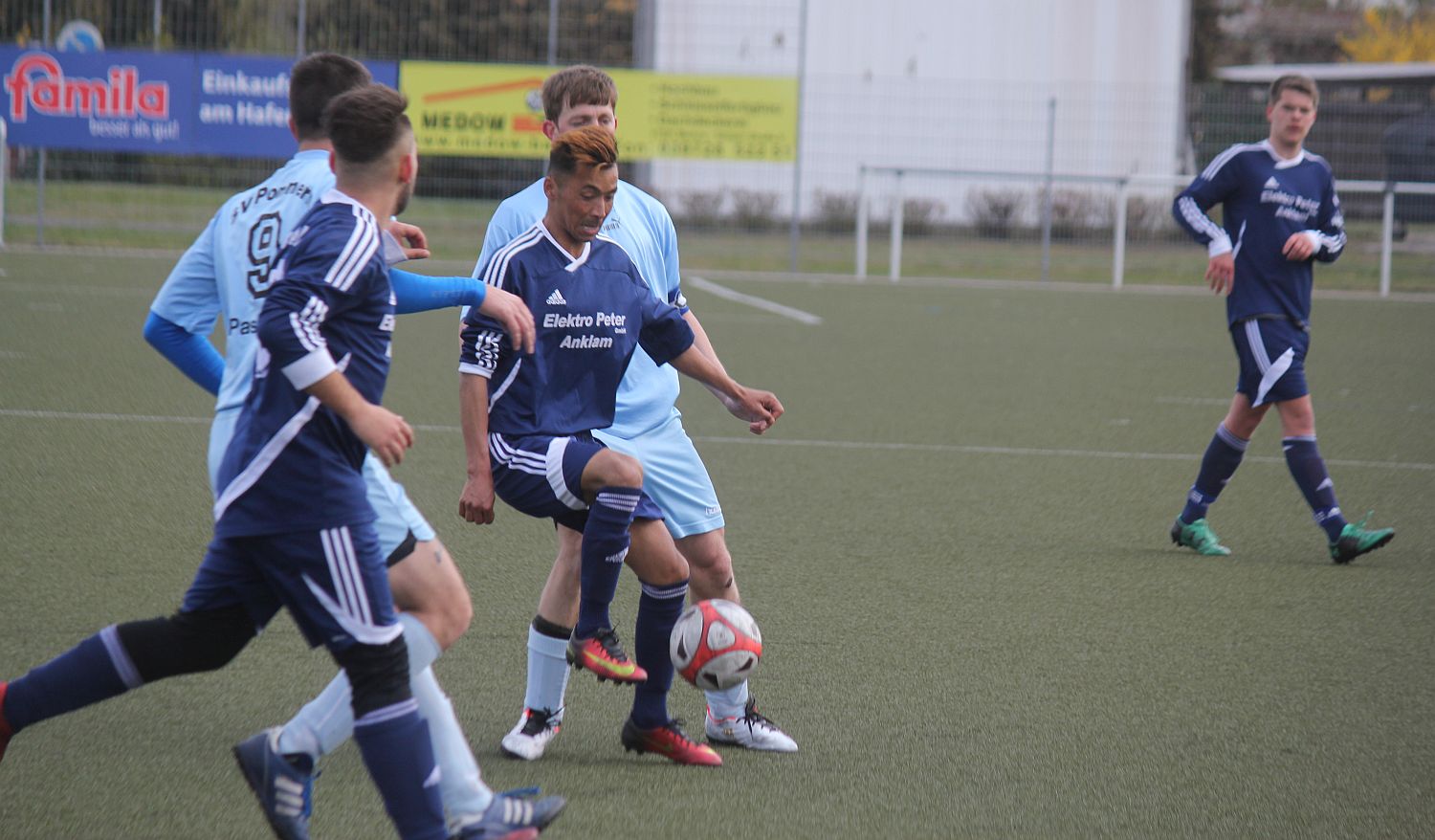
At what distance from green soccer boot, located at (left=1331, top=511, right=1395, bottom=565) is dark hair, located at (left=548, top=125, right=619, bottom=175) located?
408 cm

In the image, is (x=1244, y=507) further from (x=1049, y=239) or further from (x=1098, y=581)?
(x=1049, y=239)

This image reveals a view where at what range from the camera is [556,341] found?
3.93 metres

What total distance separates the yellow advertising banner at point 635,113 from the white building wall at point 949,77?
169 centimetres

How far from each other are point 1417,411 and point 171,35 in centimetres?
1784

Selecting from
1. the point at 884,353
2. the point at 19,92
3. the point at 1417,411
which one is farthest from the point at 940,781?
the point at 19,92

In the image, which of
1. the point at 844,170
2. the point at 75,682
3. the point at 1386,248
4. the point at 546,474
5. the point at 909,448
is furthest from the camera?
the point at 844,170

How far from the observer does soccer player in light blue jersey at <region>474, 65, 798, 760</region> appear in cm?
414

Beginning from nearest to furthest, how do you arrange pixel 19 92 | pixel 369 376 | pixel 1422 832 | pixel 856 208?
pixel 369 376, pixel 1422 832, pixel 19 92, pixel 856 208

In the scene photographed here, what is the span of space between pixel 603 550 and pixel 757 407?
611 mm

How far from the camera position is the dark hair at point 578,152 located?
12.5 ft

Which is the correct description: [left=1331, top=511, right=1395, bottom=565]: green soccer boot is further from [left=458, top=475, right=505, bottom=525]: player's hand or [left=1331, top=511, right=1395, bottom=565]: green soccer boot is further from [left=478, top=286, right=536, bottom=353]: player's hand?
[left=478, top=286, right=536, bottom=353]: player's hand

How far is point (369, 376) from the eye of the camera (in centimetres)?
304

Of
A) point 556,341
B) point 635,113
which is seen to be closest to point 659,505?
point 556,341

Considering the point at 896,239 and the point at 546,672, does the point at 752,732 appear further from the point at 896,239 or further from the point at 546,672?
the point at 896,239
